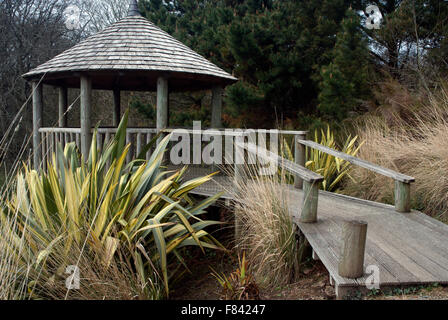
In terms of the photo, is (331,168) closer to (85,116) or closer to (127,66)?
(127,66)

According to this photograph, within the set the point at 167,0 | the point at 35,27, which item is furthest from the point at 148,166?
the point at 35,27

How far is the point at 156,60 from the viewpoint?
641cm

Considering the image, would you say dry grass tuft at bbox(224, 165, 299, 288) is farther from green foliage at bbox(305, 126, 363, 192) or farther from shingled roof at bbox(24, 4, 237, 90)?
shingled roof at bbox(24, 4, 237, 90)

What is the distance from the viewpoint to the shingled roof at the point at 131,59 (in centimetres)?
619

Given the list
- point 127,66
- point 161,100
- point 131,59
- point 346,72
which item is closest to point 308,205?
point 161,100

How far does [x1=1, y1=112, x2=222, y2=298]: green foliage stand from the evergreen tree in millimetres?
5354

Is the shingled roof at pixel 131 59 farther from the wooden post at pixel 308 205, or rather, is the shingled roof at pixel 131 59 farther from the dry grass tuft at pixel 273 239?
the wooden post at pixel 308 205

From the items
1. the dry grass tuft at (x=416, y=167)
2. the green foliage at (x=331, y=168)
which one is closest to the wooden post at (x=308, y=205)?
the dry grass tuft at (x=416, y=167)

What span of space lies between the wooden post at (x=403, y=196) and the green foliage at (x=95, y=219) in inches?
89.0

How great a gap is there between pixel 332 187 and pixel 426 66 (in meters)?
5.04

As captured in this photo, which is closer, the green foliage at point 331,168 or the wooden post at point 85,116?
the green foliage at point 331,168

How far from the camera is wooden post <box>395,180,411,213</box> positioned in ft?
13.8

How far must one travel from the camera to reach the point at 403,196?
4.23 m
